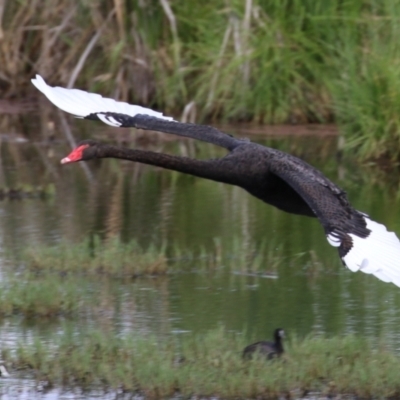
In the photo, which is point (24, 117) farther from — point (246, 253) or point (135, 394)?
point (135, 394)

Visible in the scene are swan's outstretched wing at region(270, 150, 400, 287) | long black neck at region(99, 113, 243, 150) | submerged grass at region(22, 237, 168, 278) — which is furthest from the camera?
submerged grass at region(22, 237, 168, 278)

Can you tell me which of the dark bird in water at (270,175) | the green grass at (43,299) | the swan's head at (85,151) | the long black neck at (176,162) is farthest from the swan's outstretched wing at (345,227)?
the green grass at (43,299)

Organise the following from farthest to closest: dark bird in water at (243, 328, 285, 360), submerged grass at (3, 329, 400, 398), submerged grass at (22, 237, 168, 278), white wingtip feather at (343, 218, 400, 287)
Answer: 1. submerged grass at (22, 237, 168, 278)
2. dark bird in water at (243, 328, 285, 360)
3. submerged grass at (3, 329, 400, 398)
4. white wingtip feather at (343, 218, 400, 287)

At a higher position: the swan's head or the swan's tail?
the swan's head

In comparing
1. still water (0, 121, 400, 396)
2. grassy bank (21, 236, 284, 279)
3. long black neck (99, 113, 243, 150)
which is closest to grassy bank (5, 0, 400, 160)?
still water (0, 121, 400, 396)

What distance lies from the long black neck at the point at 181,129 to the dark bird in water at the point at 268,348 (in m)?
1.72

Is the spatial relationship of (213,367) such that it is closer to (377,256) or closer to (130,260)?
(377,256)

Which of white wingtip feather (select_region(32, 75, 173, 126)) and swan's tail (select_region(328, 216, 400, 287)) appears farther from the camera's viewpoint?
white wingtip feather (select_region(32, 75, 173, 126))

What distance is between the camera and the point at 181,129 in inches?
303

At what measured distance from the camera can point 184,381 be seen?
5.72 metres

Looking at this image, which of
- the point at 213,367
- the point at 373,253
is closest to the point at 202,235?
the point at 213,367

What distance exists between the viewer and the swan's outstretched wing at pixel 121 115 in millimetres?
7668

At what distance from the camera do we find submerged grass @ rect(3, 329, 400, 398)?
572 cm

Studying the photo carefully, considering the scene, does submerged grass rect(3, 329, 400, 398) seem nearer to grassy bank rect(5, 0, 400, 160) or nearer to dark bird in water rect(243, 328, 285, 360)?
dark bird in water rect(243, 328, 285, 360)
